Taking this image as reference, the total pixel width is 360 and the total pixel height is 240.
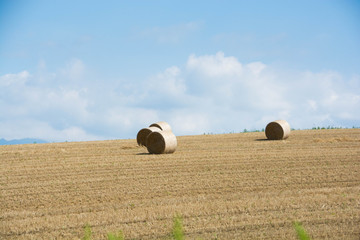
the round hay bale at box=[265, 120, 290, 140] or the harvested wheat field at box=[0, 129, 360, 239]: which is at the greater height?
the round hay bale at box=[265, 120, 290, 140]

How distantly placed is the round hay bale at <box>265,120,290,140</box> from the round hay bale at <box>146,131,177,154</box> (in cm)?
806

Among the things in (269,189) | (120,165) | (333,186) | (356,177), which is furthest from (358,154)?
(120,165)

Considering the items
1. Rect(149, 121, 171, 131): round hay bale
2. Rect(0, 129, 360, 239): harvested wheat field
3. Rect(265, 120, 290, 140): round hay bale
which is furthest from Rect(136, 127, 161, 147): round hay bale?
Rect(265, 120, 290, 140): round hay bale

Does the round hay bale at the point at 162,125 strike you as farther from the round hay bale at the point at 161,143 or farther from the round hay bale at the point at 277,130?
the round hay bale at the point at 277,130

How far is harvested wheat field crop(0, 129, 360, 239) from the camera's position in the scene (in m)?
7.88

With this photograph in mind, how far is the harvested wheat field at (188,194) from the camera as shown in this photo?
7.88 metres

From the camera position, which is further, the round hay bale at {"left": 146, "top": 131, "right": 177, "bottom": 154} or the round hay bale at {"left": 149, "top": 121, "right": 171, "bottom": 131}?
the round hay bale at {"left": 149, "top": 121, "right": 171, "bottom": 131}

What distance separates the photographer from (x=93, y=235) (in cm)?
761

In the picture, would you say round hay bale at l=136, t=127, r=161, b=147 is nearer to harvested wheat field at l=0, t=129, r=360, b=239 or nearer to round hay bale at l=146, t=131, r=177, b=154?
round hay bale at l=146, t=131, r=177, b=154

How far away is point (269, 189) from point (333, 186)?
1.88 m

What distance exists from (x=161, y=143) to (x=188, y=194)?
335 inches

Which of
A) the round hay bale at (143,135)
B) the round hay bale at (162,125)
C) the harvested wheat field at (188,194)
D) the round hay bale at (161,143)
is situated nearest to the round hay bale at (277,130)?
the harvested wheat field at (188,194)

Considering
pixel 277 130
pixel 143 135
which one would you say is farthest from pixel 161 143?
pixel 277 130

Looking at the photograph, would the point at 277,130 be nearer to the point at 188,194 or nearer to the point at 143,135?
the point at 143,135
